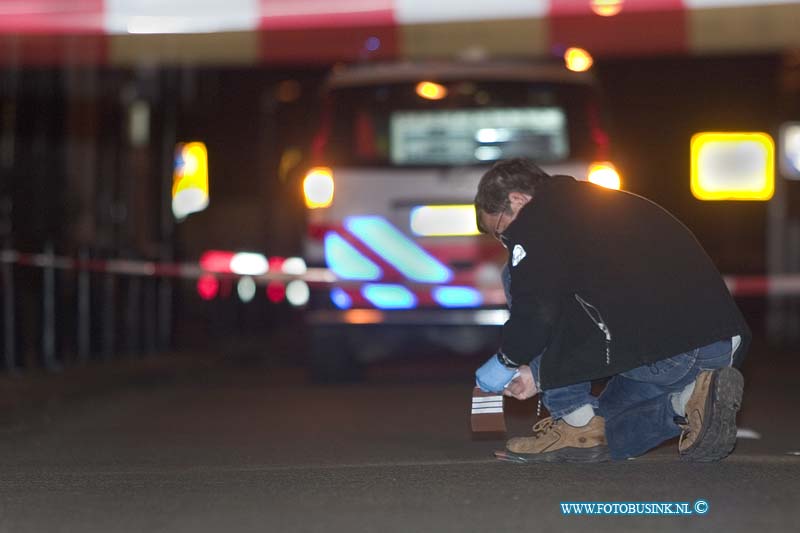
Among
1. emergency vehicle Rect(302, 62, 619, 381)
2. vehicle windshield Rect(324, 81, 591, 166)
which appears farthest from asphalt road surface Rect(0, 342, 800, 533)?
vehicle windshield Rect(324, 81, 591, 166)

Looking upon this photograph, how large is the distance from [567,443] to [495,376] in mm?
493

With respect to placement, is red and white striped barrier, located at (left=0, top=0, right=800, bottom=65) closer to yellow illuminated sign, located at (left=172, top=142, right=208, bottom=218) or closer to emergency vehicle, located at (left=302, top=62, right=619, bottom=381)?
emergency vehicle, located at (left=302, top=62, right=619, bottom=381)

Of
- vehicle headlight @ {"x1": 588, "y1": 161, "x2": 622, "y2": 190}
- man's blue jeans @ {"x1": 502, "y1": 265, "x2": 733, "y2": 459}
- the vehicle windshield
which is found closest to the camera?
man's blue jeans @ {"x1": 502, "y1": 265, "x2": 733, "y2": 459}

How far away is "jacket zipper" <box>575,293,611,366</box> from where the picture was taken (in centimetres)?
621

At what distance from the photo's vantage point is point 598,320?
6.23 meters

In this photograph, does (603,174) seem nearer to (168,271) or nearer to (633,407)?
(633,407)

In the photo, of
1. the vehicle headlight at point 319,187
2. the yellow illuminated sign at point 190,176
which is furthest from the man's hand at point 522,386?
the yellow illuminated sign at point 190,176

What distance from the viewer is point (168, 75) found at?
16984mm

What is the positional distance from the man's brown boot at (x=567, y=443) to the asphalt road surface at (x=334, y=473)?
115 millimetres

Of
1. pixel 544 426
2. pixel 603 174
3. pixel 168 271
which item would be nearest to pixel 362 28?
pixel 168 271

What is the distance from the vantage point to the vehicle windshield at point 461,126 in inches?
424

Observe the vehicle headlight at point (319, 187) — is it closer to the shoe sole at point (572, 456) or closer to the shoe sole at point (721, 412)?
the shoe sole at point (572, 456)

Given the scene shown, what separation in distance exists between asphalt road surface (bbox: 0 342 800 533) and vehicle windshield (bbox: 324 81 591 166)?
1.53 metres

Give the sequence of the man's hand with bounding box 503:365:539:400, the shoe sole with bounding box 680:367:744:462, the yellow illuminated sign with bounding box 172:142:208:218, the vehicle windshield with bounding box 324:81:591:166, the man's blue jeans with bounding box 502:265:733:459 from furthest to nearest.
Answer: the yellow illuminated sign with bounding box 172:142:208:218 → the vehicle windshield with bounding box 324:81:591:166 → the man's blue jeans with bounding box 502:265:733:459 → the man's hand with bounding box 503:365:539:400 → the shoe sole with bounding box 680:367:744:462
